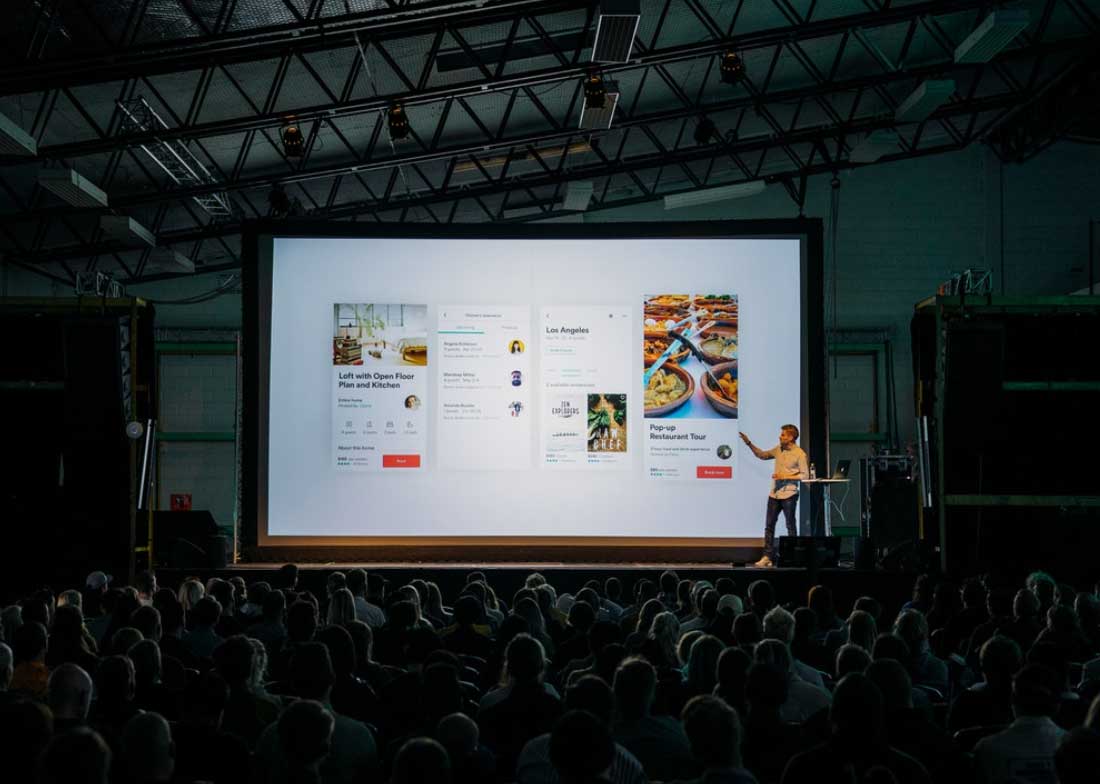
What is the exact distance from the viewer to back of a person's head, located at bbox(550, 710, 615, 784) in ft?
9.49

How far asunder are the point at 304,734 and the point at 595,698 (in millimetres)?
997

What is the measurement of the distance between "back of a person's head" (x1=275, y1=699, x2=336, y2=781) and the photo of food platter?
9.15 metres

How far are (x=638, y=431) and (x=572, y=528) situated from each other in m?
1.26

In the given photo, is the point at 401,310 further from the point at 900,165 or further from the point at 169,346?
the point at 900,165

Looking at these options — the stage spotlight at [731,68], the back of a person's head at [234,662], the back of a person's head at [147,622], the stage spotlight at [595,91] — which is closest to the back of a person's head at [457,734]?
the back of a person's head at [234,662]

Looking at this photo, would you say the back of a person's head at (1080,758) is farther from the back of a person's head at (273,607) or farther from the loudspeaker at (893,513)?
the loudspeaker at (893,513)

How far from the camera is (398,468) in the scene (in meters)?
12.2

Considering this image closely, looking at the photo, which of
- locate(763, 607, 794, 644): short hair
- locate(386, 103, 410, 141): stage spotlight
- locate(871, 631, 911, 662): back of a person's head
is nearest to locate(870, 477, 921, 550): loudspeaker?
locate(763, 607, 794, 644): short hair

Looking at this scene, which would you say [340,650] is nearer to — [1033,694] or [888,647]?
[888,647]

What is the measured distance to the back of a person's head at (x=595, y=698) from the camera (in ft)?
12.4

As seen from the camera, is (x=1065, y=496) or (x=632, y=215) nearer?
(x=1065, y=496)

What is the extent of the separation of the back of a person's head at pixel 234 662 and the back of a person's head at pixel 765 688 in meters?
2.00

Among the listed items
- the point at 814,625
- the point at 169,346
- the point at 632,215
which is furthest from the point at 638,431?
the point at 169,346

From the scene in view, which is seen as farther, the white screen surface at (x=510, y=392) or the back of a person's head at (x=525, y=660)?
the white screen surface at (x=510, y=392)
